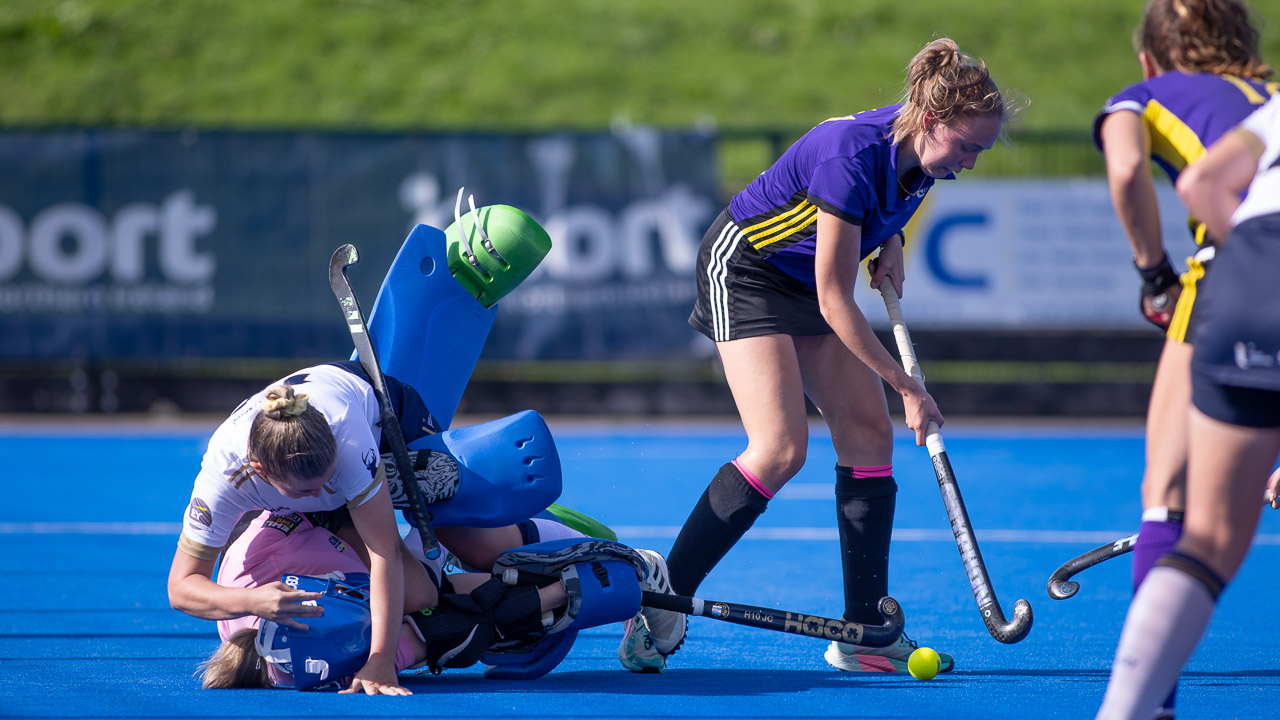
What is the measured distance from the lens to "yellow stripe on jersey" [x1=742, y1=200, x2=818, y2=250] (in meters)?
3.27

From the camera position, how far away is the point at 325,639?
2.94m

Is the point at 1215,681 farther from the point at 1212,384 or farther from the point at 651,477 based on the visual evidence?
the point at 651,477

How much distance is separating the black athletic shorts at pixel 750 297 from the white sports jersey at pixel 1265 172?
4.19 ft

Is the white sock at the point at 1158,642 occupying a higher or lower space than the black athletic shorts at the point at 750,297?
lower

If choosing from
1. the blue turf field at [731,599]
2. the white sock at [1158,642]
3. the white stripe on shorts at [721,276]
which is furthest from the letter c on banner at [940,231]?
the white sock at [1158,642]

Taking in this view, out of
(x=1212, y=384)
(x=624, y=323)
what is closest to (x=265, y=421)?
(x=1212, y=384)

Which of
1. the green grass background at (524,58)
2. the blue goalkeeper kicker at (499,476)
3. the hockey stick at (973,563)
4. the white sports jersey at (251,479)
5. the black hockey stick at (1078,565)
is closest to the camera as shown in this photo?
the white sports jersey at (251,479)

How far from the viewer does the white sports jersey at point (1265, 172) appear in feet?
6.98

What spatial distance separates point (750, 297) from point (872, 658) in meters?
1.01

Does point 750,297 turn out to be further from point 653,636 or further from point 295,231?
point 295,231

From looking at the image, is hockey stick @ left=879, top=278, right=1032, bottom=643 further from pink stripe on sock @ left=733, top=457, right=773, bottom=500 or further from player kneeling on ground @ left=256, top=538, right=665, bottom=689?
player kneeling on ground @ left=256, top=538, right=665, bottom=689

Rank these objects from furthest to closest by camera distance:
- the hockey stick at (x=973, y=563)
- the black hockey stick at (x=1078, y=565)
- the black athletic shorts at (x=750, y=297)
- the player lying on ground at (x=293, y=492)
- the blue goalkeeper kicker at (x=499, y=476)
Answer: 1. the black hockey stick at (x=1078, y=565)
2. the black athletic shorts at (x=750, y=297)
3. the blue goalkeeper kicker at (x=499, y=476)
4. the hockey stick at (x=973, y=563)
5. the player lying on ground at (x=293, y=492)

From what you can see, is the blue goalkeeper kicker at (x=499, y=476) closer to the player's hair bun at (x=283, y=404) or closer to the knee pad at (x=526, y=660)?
the knee pad at (x=526, y=660)

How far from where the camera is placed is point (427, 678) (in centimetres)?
322
